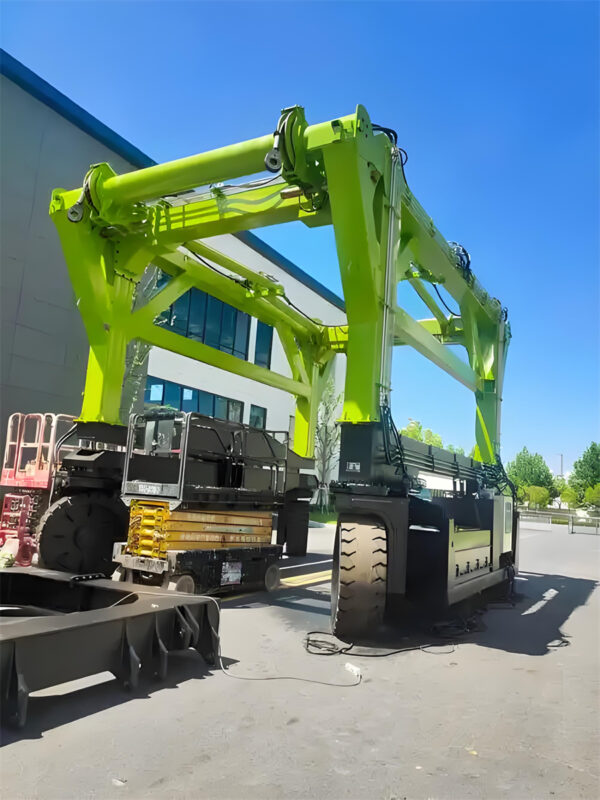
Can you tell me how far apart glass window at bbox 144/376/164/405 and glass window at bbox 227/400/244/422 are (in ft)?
12.6

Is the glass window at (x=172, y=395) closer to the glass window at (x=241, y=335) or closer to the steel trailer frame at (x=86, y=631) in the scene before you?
the glass window at (x=241, y=335)

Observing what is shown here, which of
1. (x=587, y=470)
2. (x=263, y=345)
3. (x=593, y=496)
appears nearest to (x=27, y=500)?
(x=263, y=345)

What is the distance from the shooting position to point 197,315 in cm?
2130

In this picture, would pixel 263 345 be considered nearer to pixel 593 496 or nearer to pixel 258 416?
pixel 258 416

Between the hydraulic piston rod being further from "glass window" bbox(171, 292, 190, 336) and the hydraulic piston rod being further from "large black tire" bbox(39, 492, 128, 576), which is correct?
"glass window" bbox(171, 292, 190, 336)

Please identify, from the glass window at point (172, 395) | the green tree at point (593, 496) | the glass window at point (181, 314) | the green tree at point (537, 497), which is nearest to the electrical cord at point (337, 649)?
the glass window at point (181, 314)

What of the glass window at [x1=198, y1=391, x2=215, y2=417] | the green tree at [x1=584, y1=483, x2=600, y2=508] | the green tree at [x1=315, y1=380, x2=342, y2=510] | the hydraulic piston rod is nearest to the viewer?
the hydraulic piston rod

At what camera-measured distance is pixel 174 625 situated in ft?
15.5

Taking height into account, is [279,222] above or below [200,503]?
above

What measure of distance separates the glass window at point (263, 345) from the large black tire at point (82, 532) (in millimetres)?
16348

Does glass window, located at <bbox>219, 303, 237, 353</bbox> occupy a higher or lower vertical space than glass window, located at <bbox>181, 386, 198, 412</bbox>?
higher

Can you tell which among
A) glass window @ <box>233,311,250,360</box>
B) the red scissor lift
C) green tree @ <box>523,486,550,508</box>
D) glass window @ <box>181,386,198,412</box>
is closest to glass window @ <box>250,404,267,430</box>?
glass window @ <box>233,311,250,360</box>

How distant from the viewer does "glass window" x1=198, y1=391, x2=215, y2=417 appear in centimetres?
2253

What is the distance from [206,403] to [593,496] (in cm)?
5253
